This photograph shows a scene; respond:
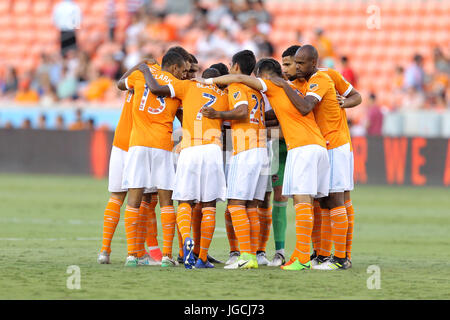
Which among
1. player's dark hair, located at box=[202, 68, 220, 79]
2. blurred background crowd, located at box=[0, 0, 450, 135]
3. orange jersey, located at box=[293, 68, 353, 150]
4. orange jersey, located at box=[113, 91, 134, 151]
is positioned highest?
blurred background crowd, located at box=[0, 0, 450, 135]

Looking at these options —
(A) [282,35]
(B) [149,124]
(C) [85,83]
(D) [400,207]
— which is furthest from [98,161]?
(B) [149,124]

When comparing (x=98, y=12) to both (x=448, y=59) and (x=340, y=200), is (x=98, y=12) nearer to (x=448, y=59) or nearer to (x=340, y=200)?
(x=448, y=59)

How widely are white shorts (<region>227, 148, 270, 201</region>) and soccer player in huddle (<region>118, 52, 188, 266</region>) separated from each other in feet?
2.13

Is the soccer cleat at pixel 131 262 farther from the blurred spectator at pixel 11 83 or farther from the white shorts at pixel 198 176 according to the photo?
the blurred spectator at pixel 11 83

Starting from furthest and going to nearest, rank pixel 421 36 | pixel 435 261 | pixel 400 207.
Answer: pixel 421 36, pixel 400 207, pixel 435 261

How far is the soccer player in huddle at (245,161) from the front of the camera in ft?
28.9

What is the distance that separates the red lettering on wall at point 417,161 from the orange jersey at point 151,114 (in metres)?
12.3

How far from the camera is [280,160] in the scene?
31.7 ft

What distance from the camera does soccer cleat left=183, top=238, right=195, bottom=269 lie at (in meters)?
8.59

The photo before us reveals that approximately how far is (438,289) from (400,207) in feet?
30.1

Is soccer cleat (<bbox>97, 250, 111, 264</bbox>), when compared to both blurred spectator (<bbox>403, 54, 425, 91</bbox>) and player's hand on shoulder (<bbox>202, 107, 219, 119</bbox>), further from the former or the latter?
blurred spectator (<bbox>403, 54, 425, 91</bbox>)

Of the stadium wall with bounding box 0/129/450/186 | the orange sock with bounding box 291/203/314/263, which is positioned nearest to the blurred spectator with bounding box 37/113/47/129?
the stadium wall with bounding box 0/129/450/186

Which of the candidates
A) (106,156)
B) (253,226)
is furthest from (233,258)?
(106,156)
